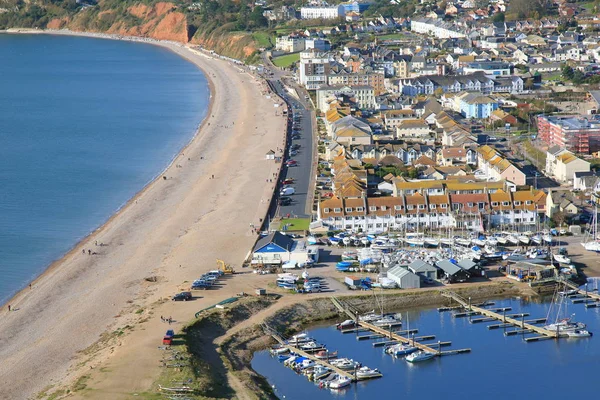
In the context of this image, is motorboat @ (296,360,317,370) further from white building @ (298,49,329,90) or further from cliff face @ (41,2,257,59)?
cliff face @ (41,2,257,59)

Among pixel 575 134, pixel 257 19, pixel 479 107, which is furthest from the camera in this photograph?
pixel 257 19

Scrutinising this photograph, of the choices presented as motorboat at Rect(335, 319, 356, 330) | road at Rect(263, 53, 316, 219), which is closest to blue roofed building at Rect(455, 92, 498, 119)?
road at Rect(263, 53, 316, 219)

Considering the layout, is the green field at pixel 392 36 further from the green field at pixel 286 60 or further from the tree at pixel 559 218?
the tree at pixel 559 218

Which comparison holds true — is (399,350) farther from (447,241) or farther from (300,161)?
(300,161)

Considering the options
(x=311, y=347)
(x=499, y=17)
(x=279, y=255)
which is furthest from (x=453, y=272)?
(x=499, y=17)

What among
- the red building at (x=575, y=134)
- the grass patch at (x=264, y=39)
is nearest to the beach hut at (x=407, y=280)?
the red building at (x=575, y=134)
